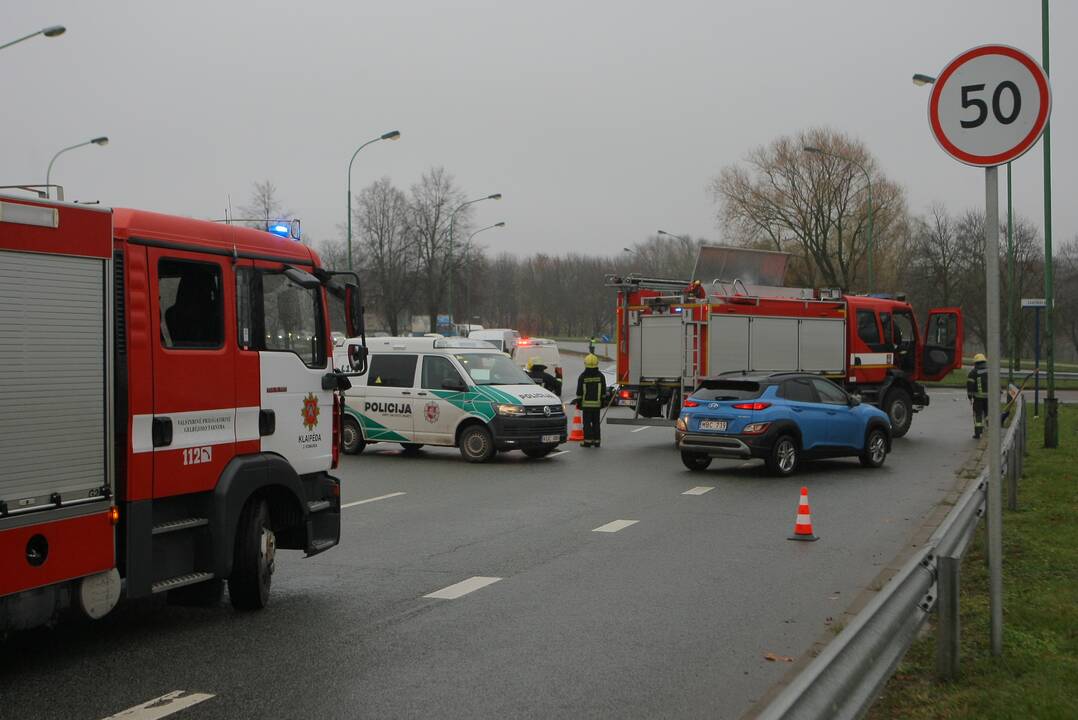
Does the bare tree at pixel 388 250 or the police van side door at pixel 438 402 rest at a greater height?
the bare tree at pixel 388 250

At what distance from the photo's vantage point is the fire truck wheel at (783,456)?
15648 millimetres

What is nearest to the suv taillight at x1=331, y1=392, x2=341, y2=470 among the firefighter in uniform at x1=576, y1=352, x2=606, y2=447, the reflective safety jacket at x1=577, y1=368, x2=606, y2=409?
the firefighter in uniform at x1=576, y1=352, x2=606, y2=447

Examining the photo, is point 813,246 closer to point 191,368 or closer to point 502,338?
point 502,338

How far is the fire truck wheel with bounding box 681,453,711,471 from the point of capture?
16.6 meters

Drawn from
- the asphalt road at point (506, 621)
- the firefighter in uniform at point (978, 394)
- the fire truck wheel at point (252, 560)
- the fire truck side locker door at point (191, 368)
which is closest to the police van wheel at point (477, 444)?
the asphalt road at point (506, 621)

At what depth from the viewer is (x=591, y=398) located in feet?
66.8

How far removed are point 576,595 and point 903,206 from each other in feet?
165

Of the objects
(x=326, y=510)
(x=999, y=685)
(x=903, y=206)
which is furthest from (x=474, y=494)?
(x=903, y=206)

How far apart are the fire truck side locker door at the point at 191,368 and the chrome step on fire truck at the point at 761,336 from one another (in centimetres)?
1392

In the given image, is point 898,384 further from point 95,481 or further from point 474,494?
point 95,481

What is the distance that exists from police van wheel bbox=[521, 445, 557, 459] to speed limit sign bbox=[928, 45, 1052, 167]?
13.1m

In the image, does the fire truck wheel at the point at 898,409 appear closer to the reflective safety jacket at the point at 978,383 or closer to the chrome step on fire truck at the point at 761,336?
the chrome step on fire truck at the point at 761,336

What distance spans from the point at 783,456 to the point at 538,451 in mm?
4599

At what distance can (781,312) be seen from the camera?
72.5 feet
